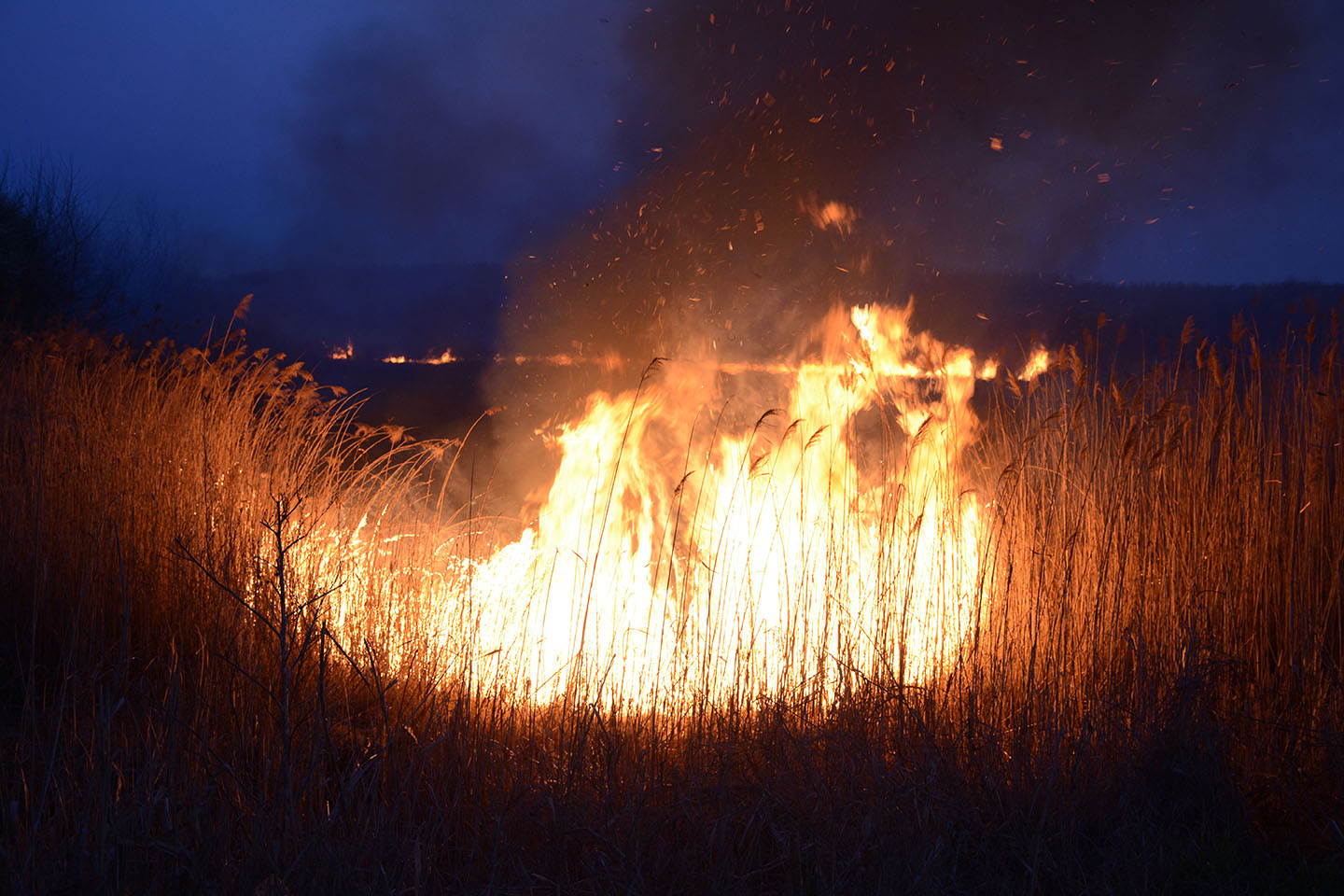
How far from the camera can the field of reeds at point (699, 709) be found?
1.95 meters

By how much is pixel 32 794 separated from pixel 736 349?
4264mm

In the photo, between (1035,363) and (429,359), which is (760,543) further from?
(429,359)

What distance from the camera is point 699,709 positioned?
283 centimetres

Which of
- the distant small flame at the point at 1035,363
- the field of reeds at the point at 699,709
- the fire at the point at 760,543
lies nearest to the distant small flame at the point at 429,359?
the fire at the point at 760,543

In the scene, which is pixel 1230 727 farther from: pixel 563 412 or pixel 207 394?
pixel 207 394

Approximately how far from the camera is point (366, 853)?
192 cm

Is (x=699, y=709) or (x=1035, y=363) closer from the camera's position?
(x=699, y=709)

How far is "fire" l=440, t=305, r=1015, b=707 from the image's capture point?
9.89ft

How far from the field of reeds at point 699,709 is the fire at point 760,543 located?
17 centimetres

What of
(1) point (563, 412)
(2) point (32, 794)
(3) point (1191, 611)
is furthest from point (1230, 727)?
(1) point (563, 412)

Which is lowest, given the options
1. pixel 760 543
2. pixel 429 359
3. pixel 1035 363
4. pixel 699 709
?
pixel 699 709

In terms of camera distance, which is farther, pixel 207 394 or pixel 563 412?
pixel 563 412

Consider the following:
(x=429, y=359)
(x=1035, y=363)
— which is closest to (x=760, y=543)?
(x=1035, y=363)

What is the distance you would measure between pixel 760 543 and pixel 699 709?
1741mm
